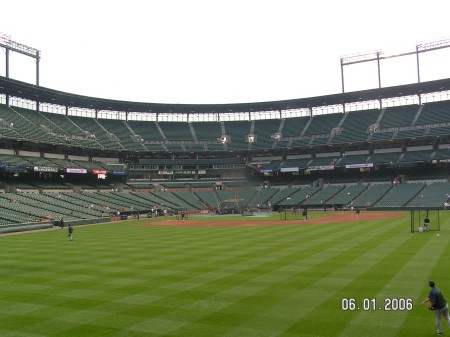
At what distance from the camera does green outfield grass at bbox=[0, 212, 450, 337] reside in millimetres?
12570

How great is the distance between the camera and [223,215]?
247ft

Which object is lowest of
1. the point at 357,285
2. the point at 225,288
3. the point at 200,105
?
the point at 225,288

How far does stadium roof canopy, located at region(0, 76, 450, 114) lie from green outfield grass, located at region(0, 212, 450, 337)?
195 feet

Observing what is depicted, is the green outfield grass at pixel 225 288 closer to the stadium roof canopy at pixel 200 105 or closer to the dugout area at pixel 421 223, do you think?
the dugout area at pixel 421 223

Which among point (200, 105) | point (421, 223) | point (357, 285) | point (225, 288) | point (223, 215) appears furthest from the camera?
point (200, 105)

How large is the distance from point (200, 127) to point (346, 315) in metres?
101

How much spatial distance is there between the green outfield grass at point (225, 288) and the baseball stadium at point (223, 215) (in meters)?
0.11

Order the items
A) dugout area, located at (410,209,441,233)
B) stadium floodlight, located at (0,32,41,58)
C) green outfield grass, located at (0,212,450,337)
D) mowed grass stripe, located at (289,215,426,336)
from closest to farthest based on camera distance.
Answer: mowed grass stripe, located at (289,215,426,336) → green outfield grass, located at (0,212,450,337) → dugout area, located at (410,209,441,233) → stadium floodlight, located at (0,32,41,58)

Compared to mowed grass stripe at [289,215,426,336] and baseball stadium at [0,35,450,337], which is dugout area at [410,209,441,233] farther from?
mowed grass stripe at [289,215,426,336]

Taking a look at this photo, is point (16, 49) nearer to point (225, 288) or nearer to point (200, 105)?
point (200, 105)

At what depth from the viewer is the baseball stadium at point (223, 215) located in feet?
46.4

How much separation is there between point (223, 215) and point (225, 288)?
58.2 meters

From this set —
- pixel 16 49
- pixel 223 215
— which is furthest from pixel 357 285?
pixel 16 49

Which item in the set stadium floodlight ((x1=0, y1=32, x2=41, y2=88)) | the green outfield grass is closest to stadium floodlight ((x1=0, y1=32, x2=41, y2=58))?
stadium floodlight ((x1=0, y1=32, x2=41, y2=88))
